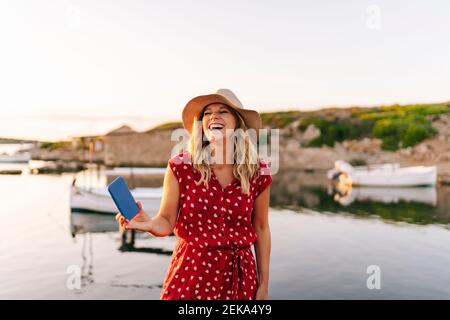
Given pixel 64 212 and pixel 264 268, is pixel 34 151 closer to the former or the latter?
pixel 64 212

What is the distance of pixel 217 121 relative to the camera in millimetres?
3051

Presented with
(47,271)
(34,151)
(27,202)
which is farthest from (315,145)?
(34,151)

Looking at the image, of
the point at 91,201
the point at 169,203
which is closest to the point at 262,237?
the point at 169,203

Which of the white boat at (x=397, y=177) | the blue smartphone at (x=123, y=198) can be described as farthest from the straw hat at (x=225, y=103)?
the white boat at (x=397, y=177)

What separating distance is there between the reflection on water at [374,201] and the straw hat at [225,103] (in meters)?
30.2

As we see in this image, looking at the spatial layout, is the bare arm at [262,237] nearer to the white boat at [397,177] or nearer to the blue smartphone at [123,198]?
the blue smartphone at [123,198]

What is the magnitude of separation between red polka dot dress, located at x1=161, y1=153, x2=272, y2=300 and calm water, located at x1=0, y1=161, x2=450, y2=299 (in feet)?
44.9

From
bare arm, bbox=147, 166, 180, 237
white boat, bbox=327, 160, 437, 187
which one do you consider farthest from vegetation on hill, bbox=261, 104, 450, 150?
bare arm, bbox=147, 166, 180, 237

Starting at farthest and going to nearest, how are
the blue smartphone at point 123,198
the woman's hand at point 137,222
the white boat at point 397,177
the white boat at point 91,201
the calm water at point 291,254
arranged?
the white boat at point 397,177, the white boat at point 91,201, the calm water at point 291,254, the woman's hand at point 137,222, the blue smartphone at point 123,198

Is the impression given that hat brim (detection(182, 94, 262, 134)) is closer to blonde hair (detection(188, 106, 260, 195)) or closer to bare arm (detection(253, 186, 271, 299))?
blonde hair (detection(188, 106, 260, 195))

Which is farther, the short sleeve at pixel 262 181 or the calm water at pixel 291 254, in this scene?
the calm water at pixel 291 254

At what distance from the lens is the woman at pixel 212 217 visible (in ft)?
9.50

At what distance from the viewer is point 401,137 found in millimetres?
81000

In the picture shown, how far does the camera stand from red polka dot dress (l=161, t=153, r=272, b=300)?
9.50 feet
